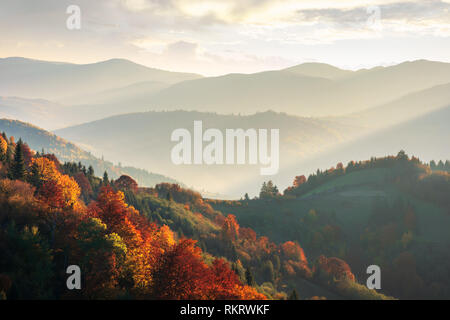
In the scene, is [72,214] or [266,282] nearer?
[72,214]

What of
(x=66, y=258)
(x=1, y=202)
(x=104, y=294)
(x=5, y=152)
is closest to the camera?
(x=104, y=294)

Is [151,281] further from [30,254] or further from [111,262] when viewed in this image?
[30,254]

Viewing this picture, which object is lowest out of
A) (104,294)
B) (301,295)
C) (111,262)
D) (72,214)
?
(301,295)

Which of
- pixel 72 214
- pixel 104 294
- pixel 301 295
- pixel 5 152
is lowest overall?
pixel 301 295

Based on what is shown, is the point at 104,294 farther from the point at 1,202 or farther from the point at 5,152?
the point at 5,152

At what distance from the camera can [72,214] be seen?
9731 centimetres

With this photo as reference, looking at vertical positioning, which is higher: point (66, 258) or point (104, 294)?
point (66, 258)
